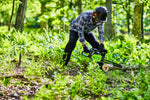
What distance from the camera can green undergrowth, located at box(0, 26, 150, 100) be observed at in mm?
3691

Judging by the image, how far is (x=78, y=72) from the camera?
5.93m

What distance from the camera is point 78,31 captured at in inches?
214

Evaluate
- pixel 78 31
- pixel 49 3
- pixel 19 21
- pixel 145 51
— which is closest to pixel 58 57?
pixel 78 31

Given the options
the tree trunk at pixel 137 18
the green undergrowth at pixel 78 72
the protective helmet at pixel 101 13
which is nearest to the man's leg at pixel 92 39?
the green undergrowth at pixel 78 72

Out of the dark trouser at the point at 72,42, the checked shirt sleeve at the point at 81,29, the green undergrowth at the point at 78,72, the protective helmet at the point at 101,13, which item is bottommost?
the green undergrowth at the point at 78,72

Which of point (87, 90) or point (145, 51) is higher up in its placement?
point (145, 51)

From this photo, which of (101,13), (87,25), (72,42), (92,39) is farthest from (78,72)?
(101,13)

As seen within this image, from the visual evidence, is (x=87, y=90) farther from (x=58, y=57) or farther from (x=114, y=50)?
(x=114, y=50)

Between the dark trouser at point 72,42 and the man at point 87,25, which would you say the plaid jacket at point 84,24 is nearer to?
the man at point 87,25

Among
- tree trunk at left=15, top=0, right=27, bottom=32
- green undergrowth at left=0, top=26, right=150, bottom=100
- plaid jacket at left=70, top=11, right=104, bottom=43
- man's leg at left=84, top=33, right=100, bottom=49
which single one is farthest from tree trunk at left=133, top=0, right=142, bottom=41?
tree trunk at left=15, top=0, right=27, bottom=32

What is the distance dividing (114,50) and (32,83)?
3997 millimetres

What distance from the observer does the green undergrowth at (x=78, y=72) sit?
3.69m

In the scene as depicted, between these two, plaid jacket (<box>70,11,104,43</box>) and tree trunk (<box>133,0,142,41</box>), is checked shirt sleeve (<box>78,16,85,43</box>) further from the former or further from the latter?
tree trunk (<box>133,0,142,41</box>)

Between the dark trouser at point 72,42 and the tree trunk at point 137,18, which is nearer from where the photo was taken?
the dark trouser at point 72,42
